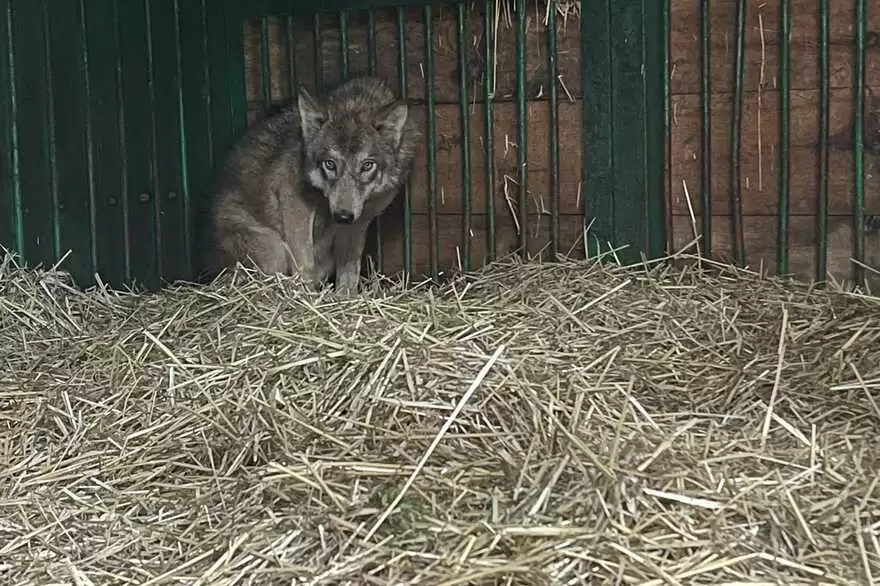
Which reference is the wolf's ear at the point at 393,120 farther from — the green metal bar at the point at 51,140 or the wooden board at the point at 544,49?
the green metal bar at the point at 51,140

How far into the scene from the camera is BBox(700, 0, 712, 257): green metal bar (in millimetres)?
5578

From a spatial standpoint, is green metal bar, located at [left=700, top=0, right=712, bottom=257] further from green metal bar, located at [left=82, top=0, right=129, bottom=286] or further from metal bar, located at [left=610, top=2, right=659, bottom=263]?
green metal bar, located at [left=82, top=0, right=129, bottom=286]

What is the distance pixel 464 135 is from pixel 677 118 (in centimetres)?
123

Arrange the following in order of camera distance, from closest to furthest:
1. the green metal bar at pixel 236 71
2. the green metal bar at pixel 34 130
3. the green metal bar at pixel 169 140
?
1. the green metal bar at pixel 34 130
2. the green metal bar at pixel 169 140
3. the green metal bar at pixel 236 71

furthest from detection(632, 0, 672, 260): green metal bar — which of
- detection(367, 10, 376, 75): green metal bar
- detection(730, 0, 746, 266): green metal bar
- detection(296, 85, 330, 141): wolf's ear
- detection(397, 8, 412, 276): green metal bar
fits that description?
detection(296, 85, 330, 141): wolf's ear

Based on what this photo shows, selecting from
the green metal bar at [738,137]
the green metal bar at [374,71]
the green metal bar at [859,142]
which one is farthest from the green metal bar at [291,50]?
the green metal bar at [859,142]

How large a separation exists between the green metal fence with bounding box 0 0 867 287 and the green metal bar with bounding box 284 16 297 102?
0.02 m

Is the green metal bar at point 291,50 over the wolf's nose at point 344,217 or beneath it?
over

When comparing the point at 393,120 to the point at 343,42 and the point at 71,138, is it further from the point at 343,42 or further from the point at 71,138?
the point at 71,138

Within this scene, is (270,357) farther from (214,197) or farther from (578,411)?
(214,197)

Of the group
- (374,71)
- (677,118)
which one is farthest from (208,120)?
(677,118)

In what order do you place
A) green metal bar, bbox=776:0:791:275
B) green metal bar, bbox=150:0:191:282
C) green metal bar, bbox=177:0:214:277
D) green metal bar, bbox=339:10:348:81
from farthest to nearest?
green metal bar, bbox=177:0:214:277, green metal bar, bbox=150:0:191:282, green metal bar, bbox=339:10:348:81, green metal bar, bbox=776:0:791:275

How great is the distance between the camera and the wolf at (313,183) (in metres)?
6.42

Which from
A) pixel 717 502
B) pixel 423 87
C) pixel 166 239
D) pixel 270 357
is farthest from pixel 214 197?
pixel 717 502
